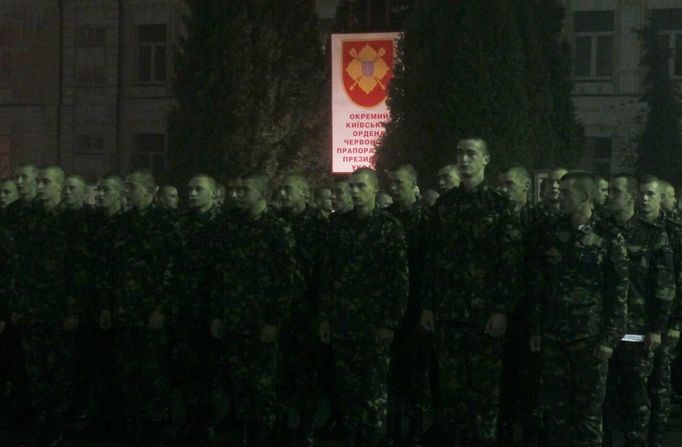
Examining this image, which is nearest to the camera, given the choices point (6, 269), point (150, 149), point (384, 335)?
point (384, 335)

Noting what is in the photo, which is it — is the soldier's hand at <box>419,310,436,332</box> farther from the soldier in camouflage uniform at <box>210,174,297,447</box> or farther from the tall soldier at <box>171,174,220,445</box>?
the tall soldier at <box>171,174,220,445</box>

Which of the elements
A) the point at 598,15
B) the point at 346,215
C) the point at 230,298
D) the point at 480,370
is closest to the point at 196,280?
the point at 230,298

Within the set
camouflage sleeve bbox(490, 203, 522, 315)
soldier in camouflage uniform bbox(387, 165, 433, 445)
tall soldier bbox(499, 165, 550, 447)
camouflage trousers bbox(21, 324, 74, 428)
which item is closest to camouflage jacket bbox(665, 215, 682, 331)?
tall soldier bbox(499, 165, 550, 447)

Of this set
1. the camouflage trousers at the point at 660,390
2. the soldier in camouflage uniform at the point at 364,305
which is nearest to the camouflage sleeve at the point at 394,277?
the soldier in camouflage uniform at the point at 364,305

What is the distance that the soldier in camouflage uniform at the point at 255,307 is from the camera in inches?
316

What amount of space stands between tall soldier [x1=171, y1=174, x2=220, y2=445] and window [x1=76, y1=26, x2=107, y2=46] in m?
20.8

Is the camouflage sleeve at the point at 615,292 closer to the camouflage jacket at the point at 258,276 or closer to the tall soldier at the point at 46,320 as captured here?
the camouflage jacket at the point at 258,276

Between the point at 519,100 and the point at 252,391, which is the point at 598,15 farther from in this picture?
the point at 252,391

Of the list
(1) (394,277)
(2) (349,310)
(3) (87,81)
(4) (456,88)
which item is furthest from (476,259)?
(3) (87,81)

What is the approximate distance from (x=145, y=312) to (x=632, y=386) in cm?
345

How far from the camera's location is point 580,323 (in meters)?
7.25

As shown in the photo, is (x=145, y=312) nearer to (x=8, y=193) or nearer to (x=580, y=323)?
(x=8, y=193)

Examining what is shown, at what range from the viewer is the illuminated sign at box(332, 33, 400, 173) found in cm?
1641

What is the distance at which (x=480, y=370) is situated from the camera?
7.50m
